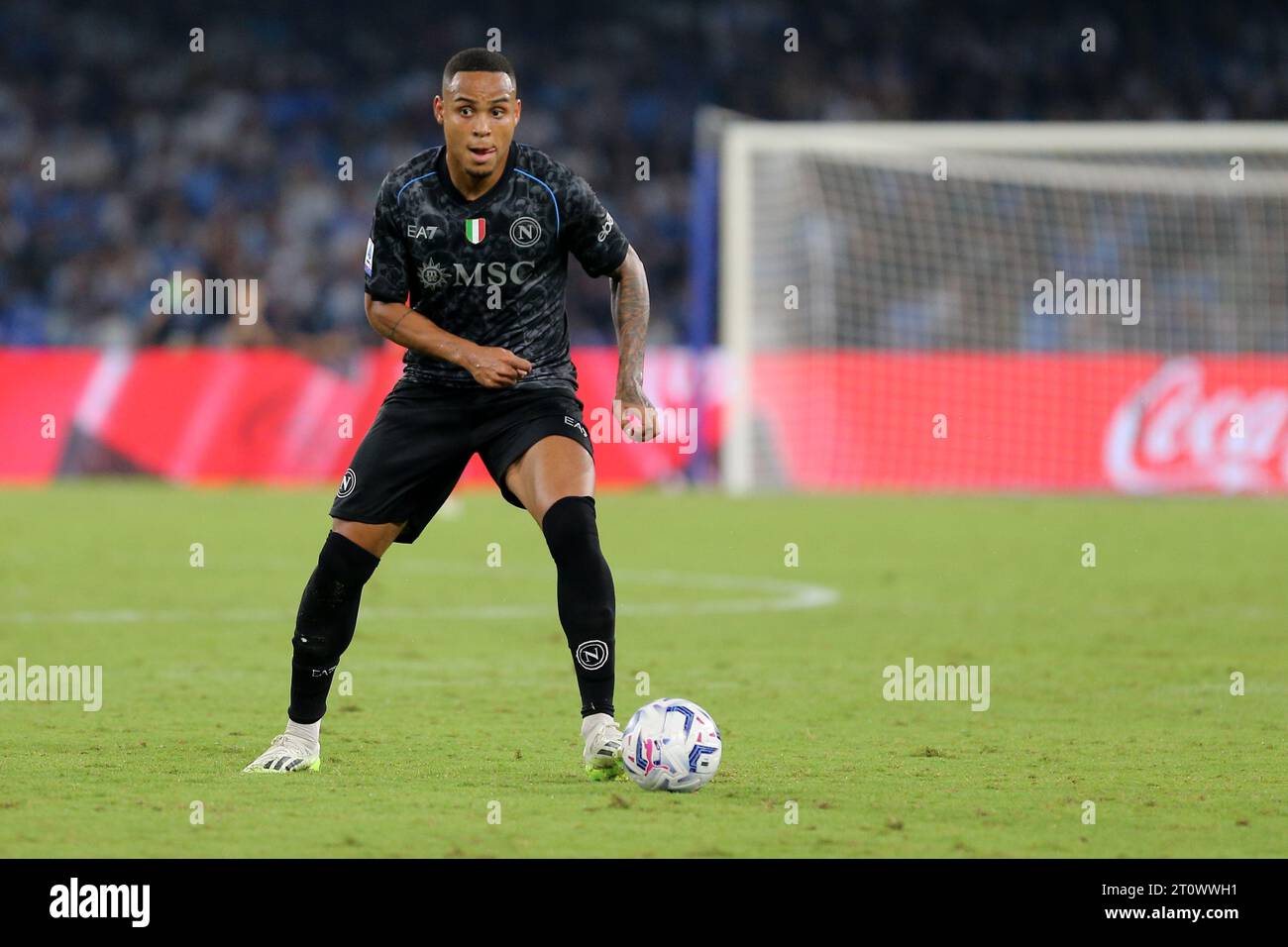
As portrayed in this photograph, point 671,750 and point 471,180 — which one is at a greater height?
point 471,180

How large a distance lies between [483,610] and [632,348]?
5.31 m

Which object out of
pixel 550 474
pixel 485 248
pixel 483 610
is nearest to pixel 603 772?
pixel 550 474

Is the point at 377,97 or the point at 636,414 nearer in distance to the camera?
the point at 636,414

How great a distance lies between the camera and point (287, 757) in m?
6.51

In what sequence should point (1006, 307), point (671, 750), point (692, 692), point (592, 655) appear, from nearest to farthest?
point (671, 750) → point (592, 655) → point (692, 692) → point (1006, 307)

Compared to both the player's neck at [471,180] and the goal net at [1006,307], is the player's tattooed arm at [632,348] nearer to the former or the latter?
the player's neck at [471,180]

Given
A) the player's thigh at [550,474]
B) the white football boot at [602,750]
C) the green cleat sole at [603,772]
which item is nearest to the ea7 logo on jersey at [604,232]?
the player's thigh at [550,474]

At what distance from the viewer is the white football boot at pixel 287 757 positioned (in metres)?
6.48

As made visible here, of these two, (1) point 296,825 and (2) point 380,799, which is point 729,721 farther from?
(1) point 296,825

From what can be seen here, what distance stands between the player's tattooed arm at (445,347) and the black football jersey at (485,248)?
58 millimetres

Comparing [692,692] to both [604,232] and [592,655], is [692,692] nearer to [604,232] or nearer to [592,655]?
[592,655]

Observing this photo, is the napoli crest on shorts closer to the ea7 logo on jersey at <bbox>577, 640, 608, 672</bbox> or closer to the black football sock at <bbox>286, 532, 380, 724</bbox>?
the black football sock at <bbox>286, 532, 380, 724</bbox>

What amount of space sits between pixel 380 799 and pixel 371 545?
973 mm

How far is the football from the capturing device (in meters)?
6.16
